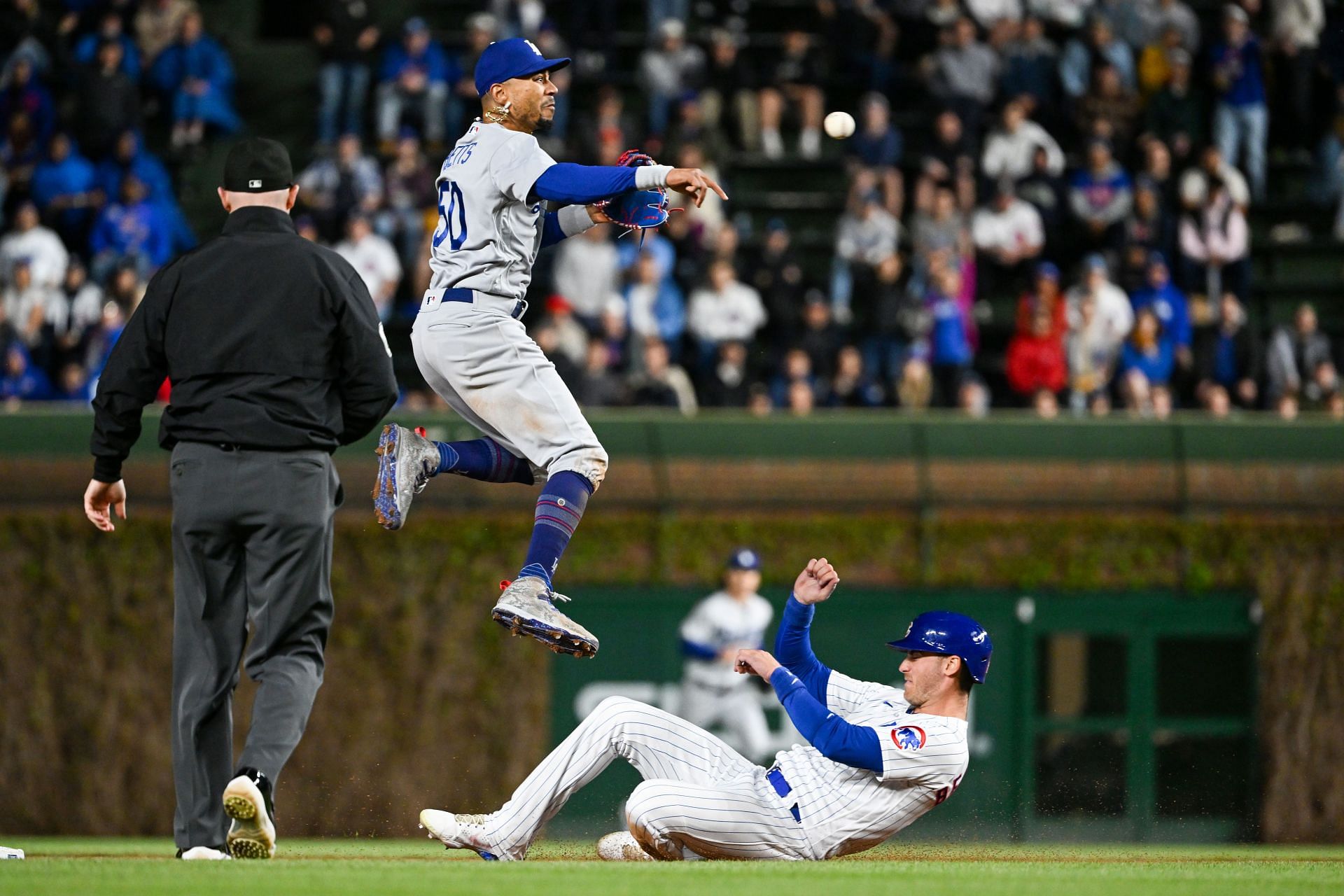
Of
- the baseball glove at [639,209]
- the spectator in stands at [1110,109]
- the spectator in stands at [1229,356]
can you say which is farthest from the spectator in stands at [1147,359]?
the baseball glove at [639,209]

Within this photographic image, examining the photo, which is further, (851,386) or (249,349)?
(851,386)

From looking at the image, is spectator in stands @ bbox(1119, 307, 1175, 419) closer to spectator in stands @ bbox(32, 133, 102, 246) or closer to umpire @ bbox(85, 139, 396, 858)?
spectator in stands @ bbox(32, 133, 102, 246)

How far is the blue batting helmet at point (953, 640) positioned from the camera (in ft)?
21.8

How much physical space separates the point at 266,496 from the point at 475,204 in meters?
1.35

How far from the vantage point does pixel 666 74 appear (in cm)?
1689

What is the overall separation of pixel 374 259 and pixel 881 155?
15.4 ft

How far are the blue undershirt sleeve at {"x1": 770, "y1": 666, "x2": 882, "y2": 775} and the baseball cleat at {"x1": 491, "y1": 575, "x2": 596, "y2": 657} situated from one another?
698mm

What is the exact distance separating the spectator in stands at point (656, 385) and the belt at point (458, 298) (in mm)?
6976

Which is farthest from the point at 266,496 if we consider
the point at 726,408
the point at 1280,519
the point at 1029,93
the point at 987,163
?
the point at 1029,93

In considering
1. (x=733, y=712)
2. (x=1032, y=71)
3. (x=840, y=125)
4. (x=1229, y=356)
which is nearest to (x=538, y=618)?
(x=840, y=125)

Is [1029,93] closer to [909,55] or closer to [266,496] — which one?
[909,55]

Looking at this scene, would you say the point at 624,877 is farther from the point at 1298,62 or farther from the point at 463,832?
the point at 1298,62

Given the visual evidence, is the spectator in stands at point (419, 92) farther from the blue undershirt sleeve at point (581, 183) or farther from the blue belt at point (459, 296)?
the blue undershirt sleeve at point (581, 183)

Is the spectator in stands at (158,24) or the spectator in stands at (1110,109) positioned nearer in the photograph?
the spectator in stands at (1110,109)
